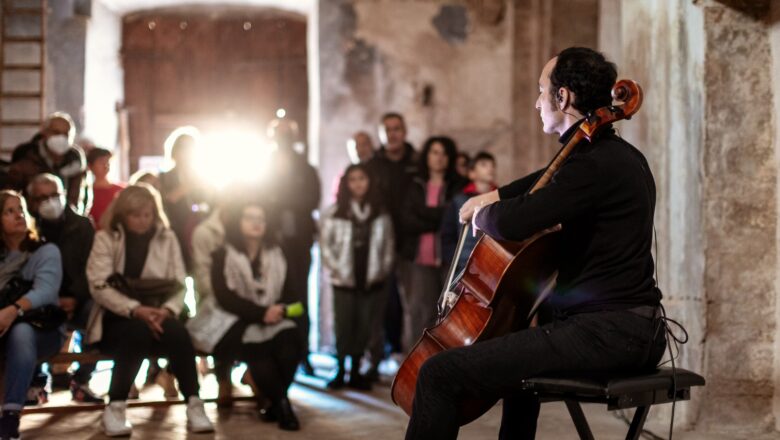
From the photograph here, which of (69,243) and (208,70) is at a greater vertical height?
(208,70)

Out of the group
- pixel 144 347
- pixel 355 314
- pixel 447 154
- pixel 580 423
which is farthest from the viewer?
pixel 447 154

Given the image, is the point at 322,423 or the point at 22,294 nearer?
the point at 22,294

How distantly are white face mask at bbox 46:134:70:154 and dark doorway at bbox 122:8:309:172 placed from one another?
137 inches

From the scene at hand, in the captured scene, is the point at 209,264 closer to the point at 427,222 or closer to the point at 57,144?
the point at 57,144

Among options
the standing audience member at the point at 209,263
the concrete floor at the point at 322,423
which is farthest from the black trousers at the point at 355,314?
the standing audience member at the point at 209,263

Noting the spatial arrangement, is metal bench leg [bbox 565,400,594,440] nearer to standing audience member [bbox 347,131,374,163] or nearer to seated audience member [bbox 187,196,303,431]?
seated audience member [bbox 187,196,303,431]

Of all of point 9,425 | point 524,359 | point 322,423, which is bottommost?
point 322,423

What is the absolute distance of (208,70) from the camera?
34.6 ft

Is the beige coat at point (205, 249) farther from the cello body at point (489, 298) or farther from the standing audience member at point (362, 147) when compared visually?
the cello body at point (489, 298)

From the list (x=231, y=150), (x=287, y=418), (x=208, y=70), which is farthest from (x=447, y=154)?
(x=208, y=70)

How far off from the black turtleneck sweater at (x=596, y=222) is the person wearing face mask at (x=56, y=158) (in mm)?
4171

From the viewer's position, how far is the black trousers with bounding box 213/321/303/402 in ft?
19.9

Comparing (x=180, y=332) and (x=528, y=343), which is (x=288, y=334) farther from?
(x=528, y=343)

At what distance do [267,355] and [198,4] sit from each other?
206 inches
